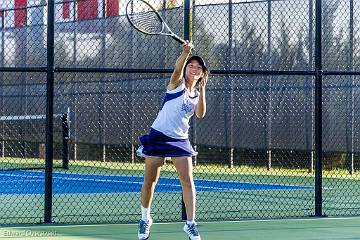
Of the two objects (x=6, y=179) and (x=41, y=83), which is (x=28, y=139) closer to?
(x=41, y=83)

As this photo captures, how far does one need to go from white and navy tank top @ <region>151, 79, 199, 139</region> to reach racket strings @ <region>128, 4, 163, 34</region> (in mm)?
1011

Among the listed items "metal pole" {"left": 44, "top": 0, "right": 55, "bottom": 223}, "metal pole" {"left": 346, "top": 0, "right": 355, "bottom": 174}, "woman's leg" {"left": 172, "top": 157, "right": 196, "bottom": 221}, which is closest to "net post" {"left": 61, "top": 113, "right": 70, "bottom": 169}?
"metal pole" {"left": 346, "top": 0, "right": 355, "bottom": 174}

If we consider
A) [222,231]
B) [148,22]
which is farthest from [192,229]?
[148,22]

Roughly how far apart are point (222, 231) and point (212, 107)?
9295 mm

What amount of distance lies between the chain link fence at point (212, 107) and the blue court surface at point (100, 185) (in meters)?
0.03

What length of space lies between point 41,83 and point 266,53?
5925 mm

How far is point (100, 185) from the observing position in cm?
1490

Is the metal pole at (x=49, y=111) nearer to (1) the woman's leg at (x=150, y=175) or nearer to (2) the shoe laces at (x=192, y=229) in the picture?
(1) the woman's leg at (x=150, y=175)

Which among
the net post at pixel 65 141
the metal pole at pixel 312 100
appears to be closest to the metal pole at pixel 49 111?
the metal pole at pixel 312 100

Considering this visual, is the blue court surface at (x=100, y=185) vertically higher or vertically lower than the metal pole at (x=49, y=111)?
lower

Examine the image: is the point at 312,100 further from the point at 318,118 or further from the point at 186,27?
the point at 186,27

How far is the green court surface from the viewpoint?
297 inches

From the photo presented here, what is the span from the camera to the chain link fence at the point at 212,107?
1366 cm

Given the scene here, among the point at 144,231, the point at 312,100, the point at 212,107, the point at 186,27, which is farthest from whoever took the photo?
the point at 212,107
